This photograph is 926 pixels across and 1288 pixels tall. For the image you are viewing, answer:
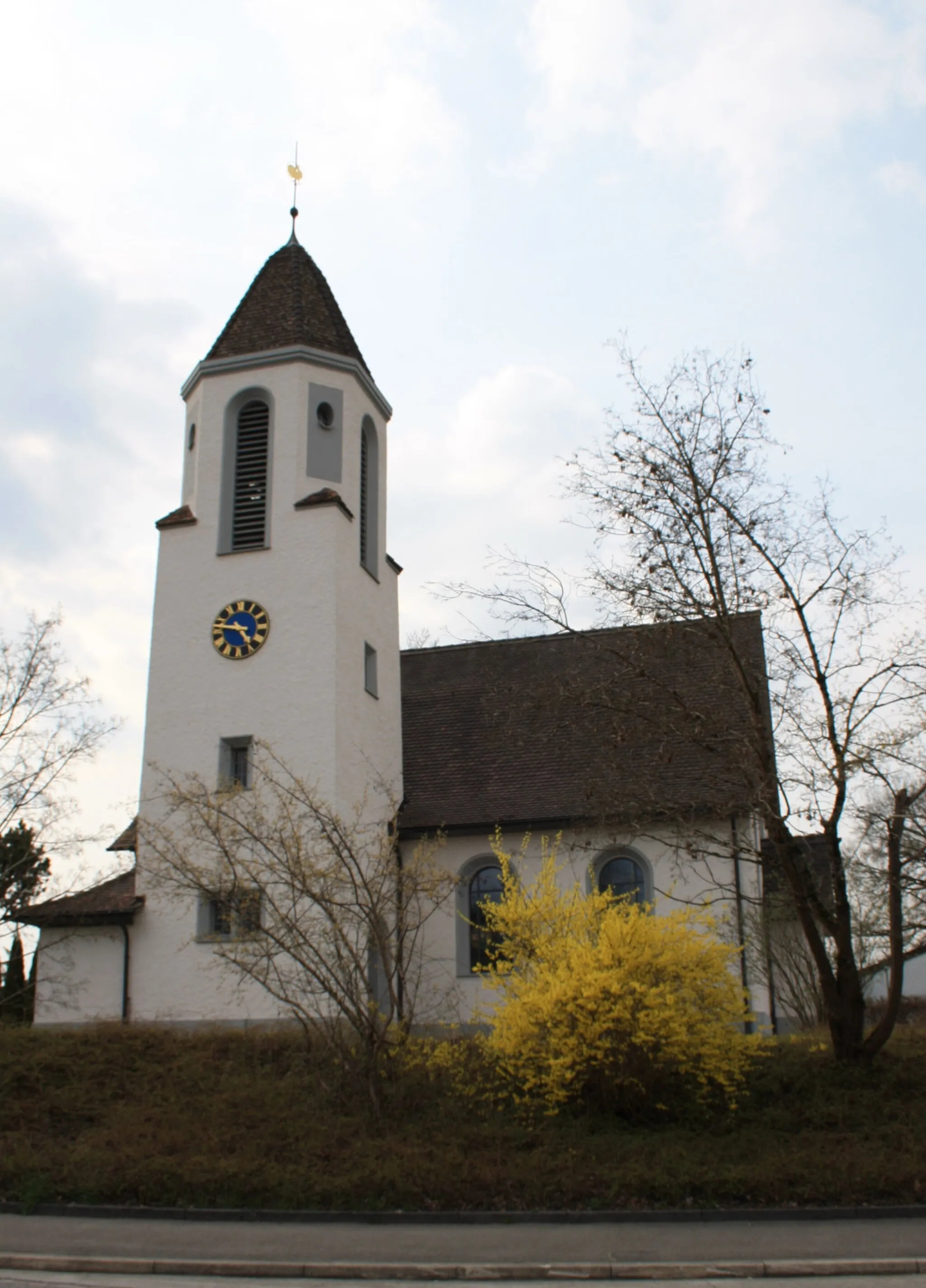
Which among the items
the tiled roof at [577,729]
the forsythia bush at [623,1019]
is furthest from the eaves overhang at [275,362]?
the forsythia bush at [623,1019]

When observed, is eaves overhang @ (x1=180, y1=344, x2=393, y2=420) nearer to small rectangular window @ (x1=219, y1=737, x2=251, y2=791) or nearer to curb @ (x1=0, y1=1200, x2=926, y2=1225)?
small rectangular window @ (x1=219, y1=737, x2=251, y2=791)

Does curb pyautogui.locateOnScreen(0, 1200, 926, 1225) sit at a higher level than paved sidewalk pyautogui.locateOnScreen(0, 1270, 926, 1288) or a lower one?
higher

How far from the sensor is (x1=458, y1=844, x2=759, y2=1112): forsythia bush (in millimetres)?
14383

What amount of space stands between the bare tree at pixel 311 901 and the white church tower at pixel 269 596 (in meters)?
1.02

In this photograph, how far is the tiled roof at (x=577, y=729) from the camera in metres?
16.6

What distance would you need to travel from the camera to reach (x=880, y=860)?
20875 millimetres

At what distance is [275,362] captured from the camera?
25.2 m

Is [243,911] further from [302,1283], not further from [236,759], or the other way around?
[236,759]

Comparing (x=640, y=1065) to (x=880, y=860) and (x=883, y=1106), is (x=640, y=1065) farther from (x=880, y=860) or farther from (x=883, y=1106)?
(x=880, y=860)

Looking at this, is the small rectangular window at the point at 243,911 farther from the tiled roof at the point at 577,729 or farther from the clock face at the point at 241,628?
the clock face at the point at 241,628

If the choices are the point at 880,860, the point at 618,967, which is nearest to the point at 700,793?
the point at 880,860

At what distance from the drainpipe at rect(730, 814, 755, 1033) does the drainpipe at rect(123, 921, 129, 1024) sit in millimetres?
10433

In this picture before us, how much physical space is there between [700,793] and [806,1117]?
25.2 ft

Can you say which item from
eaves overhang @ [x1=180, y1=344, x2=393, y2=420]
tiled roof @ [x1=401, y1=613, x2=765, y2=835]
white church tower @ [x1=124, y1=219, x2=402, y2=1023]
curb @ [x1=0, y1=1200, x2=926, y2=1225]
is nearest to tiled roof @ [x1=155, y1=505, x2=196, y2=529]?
white church tower @ [x1=124, y1=219, x2=402, y2=1023]
